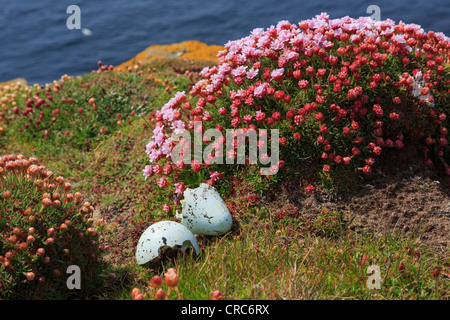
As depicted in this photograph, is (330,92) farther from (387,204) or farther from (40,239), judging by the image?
(40,239)

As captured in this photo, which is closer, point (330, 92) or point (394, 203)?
point (394, 203)

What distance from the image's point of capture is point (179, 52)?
1420 centimetres

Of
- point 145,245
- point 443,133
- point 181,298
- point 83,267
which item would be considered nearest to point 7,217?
point 83,267

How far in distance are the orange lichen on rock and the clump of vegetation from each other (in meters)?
8.93

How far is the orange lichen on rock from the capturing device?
1367 cm

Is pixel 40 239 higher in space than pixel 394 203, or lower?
higher

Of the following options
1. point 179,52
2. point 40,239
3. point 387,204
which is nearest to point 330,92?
point 387,204

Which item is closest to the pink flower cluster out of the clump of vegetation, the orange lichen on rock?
the clump of vegetation

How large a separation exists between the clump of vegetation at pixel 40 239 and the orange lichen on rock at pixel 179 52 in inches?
352

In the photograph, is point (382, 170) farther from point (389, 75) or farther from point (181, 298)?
point (181, 298)

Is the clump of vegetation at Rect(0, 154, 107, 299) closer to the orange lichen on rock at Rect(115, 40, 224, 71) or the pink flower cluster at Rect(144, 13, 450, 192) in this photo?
the pink flower cluster at Rect(144, 13, 450, 192)

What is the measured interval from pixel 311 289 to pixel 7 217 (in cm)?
279

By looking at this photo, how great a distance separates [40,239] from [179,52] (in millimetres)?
10535

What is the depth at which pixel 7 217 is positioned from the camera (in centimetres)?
436
